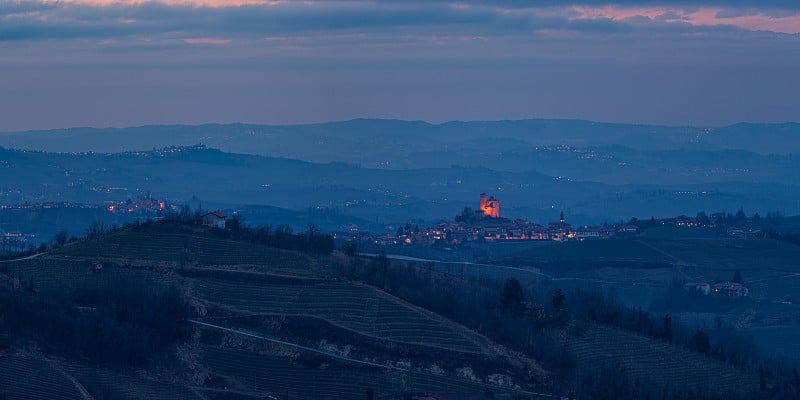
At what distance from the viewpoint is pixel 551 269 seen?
146250 mm

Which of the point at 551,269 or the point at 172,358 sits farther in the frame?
the point at 551,269

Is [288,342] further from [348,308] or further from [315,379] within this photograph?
[348,308]

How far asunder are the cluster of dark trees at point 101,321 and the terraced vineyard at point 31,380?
1997mm

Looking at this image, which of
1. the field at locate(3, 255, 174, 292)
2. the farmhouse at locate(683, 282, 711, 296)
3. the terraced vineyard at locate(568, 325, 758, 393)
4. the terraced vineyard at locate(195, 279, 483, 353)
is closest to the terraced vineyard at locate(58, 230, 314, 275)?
the field at locate(3, 255, 174, 292)

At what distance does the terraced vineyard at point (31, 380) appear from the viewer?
65.4 metres

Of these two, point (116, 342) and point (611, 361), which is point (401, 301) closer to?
point (611, 361)

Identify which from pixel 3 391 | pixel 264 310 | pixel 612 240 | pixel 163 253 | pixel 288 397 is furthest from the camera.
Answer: pixel 612 240

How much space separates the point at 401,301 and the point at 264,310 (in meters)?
7.16

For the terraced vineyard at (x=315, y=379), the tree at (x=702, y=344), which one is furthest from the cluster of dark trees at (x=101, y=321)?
the tree at (x=702, y=344)

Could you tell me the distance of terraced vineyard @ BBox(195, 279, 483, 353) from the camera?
81.2 m

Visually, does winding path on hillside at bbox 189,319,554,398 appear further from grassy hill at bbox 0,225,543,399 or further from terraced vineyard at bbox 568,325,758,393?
terraced vineyard at bbox 568,325,758,393

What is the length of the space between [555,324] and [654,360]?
5.58m

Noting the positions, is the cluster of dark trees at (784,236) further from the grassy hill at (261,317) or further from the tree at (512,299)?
the grassy hill at (261,317)

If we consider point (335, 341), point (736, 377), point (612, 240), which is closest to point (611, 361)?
point (736, 377)
